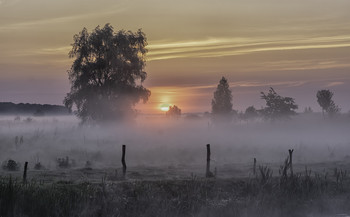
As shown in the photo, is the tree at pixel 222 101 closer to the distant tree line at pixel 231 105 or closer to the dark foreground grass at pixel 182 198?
the distant tree line at pixel 231 105

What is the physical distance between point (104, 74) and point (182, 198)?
38.7 metres

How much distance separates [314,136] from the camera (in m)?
Result: 77.0

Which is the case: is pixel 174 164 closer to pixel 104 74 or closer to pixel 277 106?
pixel 104 74

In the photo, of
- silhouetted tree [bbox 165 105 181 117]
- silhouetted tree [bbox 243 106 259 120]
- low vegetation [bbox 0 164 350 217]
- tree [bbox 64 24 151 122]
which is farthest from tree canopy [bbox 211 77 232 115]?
silhouetted tree [bbox 165 105 181 117]

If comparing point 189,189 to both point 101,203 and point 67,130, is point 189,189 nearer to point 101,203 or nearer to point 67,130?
point 101,203

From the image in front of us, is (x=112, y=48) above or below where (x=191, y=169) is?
above

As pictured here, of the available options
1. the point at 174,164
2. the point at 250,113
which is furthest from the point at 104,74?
the point at 250,113

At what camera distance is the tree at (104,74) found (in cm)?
5766

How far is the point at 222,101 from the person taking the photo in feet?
302

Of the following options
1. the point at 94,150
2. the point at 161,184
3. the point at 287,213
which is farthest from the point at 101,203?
the point at 94,150

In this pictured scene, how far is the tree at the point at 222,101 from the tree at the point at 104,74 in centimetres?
3486

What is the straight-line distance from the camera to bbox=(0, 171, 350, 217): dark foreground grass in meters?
20.1

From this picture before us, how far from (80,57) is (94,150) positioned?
53.7 feet

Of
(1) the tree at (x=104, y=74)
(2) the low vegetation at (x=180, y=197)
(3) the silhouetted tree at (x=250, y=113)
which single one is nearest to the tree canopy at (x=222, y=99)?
(1) the tree at (x=104, y=74)
